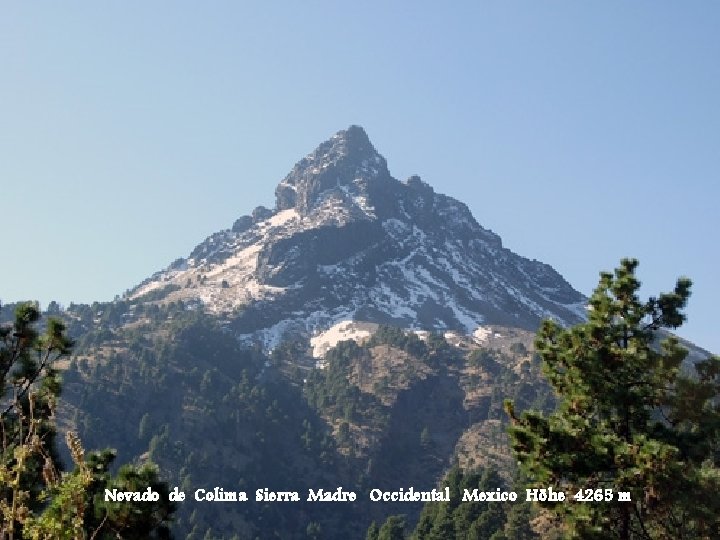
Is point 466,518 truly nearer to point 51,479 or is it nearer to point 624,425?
point 624,425

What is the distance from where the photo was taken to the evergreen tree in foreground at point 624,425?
60.9 feet

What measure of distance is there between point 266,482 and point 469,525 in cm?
11360

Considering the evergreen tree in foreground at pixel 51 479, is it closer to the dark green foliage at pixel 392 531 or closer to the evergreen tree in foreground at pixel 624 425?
the evergreen tree in foreground at pixel 624 425

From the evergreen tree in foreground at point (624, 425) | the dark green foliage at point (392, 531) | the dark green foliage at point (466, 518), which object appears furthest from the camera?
the dark green foliage at point (392, 531)

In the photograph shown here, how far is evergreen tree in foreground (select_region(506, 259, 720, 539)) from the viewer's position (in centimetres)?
1856

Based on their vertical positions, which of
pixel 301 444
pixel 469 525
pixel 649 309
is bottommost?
pixel 469 525

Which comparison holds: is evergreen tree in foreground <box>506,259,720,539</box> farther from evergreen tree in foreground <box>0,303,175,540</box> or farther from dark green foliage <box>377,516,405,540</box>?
dark green foliage <box>377,516,405,540</box>

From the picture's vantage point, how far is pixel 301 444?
7771 inches

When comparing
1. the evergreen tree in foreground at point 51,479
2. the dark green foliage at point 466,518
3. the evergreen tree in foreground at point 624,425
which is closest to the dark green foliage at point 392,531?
the dark green foliage at point 466,518

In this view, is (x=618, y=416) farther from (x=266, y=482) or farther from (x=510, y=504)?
(x=266, y=482)

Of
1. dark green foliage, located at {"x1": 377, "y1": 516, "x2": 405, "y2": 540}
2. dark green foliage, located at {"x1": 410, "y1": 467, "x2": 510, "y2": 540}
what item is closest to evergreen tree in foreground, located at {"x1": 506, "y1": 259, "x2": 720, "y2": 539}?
dark green foliage, located at {"x1": 410, "y1": 467, "x2": 510, "y2": 540}

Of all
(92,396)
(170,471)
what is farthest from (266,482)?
(92,396)

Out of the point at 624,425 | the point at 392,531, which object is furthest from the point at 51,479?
the point at 392,531

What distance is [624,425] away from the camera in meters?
20.5
